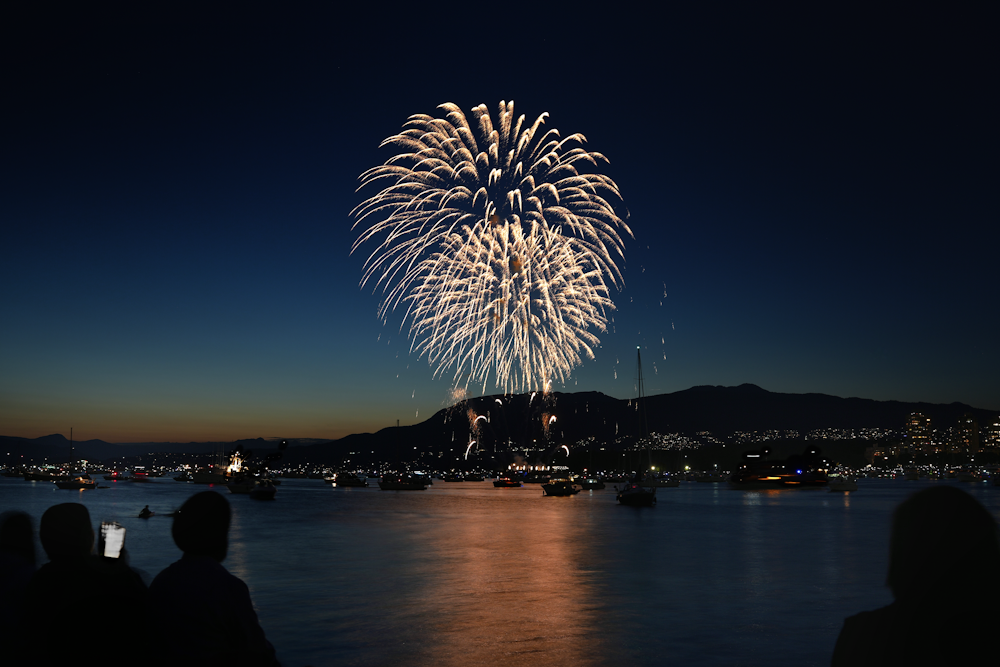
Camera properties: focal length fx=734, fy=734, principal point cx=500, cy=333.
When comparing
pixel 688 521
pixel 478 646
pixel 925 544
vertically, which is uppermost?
pixel 925 544

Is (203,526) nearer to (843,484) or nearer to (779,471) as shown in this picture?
(779,471)

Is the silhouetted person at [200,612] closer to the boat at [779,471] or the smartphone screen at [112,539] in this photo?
the smartphone screen at [112,539]

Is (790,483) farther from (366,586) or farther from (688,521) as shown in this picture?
(366,586)

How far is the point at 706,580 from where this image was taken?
33.7 meters

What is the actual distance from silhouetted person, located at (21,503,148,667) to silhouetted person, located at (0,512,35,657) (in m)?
0.59

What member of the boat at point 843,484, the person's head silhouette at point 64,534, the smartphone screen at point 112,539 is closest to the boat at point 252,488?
the boat at point 843,484

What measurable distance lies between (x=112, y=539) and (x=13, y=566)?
26.2 inches

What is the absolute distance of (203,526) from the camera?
4207 mm

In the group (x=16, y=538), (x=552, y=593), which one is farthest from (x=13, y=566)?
(x=552, y=593)

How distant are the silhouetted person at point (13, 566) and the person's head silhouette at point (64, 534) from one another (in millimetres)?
590

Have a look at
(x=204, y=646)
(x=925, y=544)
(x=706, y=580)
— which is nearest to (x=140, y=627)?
(x=204, y=646)

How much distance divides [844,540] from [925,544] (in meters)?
60.6

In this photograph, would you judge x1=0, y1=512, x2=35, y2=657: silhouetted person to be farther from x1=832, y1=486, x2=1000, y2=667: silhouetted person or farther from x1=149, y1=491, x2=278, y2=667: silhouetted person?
x1=832, y1=486, x2=1000, y2=667: silhouetted person

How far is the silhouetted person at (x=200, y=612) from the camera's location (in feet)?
13.4
